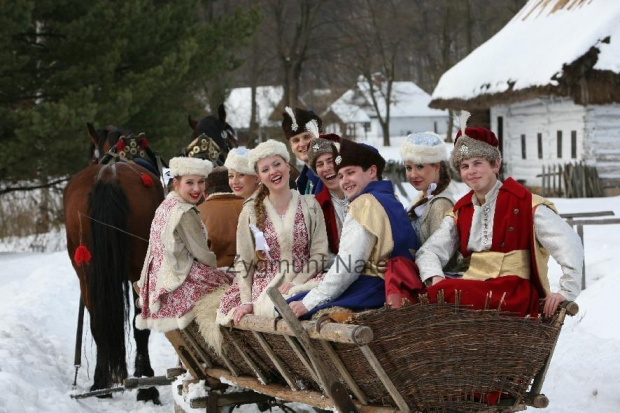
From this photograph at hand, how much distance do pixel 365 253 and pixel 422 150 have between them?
0.75 metres

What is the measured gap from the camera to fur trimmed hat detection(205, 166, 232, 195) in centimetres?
615

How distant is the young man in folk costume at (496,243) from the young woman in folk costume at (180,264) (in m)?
1.69

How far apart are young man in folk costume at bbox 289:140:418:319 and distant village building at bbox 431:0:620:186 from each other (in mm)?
15411

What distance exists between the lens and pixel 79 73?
15.5 meters

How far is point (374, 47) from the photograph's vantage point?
1550 inches

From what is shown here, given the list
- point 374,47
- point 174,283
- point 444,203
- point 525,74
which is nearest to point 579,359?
point 444,203

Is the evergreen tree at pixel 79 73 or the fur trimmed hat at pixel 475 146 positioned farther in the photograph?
the evergreen tree at pixel 79 73

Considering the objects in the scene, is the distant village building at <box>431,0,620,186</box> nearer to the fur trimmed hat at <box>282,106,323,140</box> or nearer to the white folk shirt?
the fur trimmed hat at <box>282,106,323,140</box>

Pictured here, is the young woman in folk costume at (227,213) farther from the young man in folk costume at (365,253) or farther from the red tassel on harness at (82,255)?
the young man in folk costume at (365,253)

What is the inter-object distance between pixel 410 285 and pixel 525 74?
17128mm

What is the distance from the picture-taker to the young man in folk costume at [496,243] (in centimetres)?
378

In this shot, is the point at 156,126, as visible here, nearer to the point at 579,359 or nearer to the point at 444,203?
the point at 579,359

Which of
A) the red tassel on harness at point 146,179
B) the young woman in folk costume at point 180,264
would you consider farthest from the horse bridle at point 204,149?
the young woman in folk costume at point 180,264

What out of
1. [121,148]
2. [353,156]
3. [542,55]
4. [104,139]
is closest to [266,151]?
[353,156]
